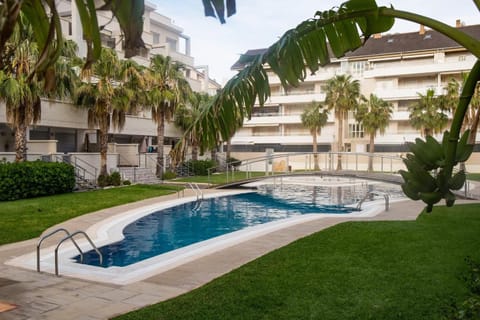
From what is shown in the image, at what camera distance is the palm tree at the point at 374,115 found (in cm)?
4359

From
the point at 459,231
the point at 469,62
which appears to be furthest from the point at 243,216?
the point at 469,62

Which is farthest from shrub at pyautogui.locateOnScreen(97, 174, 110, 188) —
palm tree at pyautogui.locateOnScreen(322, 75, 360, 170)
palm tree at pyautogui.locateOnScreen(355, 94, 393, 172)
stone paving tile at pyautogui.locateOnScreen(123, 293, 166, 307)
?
palm tree at pyautogui.locateOnScreen(355, 94, 393, 172)

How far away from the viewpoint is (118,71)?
2538 centimetres

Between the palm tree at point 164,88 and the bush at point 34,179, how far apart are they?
8094mm

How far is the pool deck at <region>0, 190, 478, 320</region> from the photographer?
622 cm

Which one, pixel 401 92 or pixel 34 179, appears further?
pixel 401 92

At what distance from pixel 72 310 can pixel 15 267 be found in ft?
11.9

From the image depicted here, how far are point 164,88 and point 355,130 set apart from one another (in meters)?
28.2

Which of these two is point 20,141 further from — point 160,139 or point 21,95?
point 160,139

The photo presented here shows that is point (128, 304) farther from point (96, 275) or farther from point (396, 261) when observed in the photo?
point (396, 261)

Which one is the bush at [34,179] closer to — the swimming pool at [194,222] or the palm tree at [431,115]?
the swimming pool at [194,222]

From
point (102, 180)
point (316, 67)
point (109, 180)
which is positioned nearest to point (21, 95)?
point (102, 180)

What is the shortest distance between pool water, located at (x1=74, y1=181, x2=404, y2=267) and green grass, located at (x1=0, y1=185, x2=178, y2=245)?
2454 mm

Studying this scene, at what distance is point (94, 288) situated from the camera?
294 inches
